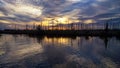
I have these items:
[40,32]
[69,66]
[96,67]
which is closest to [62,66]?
[69,66]

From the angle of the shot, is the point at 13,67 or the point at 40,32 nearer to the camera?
the point at 13,67

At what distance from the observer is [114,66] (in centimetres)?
2206

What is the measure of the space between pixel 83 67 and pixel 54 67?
3.10m

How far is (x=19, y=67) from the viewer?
2136 centimetres

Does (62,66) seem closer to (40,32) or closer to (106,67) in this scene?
(106,67)

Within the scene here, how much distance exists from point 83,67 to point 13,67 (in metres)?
7.45

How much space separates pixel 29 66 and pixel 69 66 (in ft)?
14.3

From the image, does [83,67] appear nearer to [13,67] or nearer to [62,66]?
[62,66]

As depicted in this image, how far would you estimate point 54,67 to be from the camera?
2155 cm

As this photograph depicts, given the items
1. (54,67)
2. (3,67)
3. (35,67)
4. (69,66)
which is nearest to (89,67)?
(69,66)

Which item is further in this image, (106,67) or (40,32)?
(40,32)

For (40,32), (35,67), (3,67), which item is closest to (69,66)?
(35,67)

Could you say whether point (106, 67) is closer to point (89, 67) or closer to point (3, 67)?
point (89, 67)

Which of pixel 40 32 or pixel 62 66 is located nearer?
pixel 62 66
